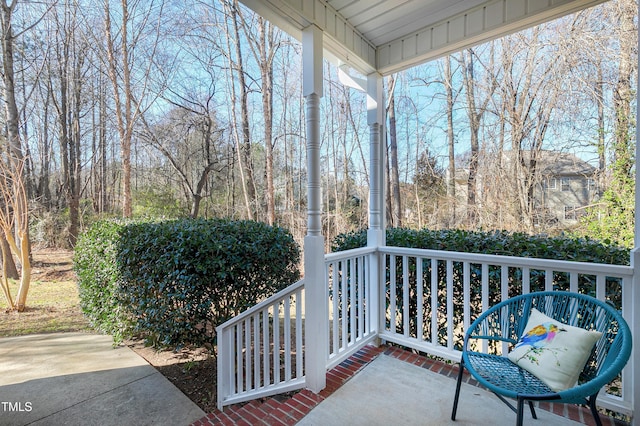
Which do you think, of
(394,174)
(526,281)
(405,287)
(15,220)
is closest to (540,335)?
(526,281)

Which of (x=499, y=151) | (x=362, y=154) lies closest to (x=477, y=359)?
(x=499, y=151)

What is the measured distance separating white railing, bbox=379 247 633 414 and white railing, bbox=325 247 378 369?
0.40 feet

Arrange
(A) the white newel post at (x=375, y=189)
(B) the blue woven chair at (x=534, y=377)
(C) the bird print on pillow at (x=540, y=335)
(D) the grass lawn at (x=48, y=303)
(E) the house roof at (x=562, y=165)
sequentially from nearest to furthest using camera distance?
1. (B) the blue woven chair at (x=534, y=377)
2. (C) the bird print on pillow at (x=540, y=335)
3. (A) the white newel post at (x=375, y=189)
4. (D) the grass lawn at (x=48, y=303)
5. (E) the house roof at (x=562, y=165)

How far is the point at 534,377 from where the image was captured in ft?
4.57

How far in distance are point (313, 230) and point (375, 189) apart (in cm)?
97

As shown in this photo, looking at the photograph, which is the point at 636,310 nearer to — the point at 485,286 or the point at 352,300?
the point at 485,286

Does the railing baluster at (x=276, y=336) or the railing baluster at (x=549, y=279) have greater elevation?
the railing baluster at (x=549, y=279)

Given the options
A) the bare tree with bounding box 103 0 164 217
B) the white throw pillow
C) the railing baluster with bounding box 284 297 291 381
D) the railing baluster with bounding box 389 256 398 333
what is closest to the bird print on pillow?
the white throw pillow

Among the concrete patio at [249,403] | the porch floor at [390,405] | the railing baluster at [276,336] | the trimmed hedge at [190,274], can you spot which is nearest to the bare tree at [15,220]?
the concrete patio at [249,403]

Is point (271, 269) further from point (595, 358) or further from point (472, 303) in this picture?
point (595, 358)

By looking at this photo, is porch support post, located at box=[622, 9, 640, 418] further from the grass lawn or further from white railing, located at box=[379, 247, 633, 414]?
the grass lawn

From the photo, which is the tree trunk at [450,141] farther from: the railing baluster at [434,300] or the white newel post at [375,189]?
the railing baluster at [434,300]

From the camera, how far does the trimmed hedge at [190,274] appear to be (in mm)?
2467

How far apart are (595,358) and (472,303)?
1.00m
